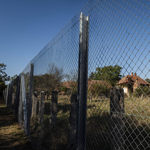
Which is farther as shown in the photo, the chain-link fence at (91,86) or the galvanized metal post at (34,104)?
the galvanized metal post at (34,104)

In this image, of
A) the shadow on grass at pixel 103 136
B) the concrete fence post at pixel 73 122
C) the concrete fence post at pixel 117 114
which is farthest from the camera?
the concrete fence post at pixel 73 122

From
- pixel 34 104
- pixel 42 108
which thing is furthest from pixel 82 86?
pixel 34 104

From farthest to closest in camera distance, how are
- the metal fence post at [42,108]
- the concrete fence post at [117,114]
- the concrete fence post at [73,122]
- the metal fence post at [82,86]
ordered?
the metal fence post at [42,108] → the concrete fence post at [73,122] → the metal fence post at [82,86] → the concrete fence post at [117,114]

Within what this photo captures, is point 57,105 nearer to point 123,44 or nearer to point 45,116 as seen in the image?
point 45,116

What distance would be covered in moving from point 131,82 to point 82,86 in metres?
0.89

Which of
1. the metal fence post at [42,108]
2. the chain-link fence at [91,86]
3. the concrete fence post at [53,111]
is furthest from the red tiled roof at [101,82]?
the metal fence post at [42,108]

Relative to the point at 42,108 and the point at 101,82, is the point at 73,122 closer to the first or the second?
the point at 101,82

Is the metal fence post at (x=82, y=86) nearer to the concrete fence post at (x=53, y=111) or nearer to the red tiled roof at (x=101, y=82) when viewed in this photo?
the red tiled roof at (x=101, y=82)

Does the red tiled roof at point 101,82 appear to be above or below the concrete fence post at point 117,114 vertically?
above

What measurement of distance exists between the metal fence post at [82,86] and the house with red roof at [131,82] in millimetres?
734

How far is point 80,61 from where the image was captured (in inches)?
81.6

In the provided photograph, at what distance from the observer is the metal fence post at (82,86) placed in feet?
6.58

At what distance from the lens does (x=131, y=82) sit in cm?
128

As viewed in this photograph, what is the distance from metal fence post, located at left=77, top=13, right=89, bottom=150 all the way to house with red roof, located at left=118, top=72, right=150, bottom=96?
0.73 meters
